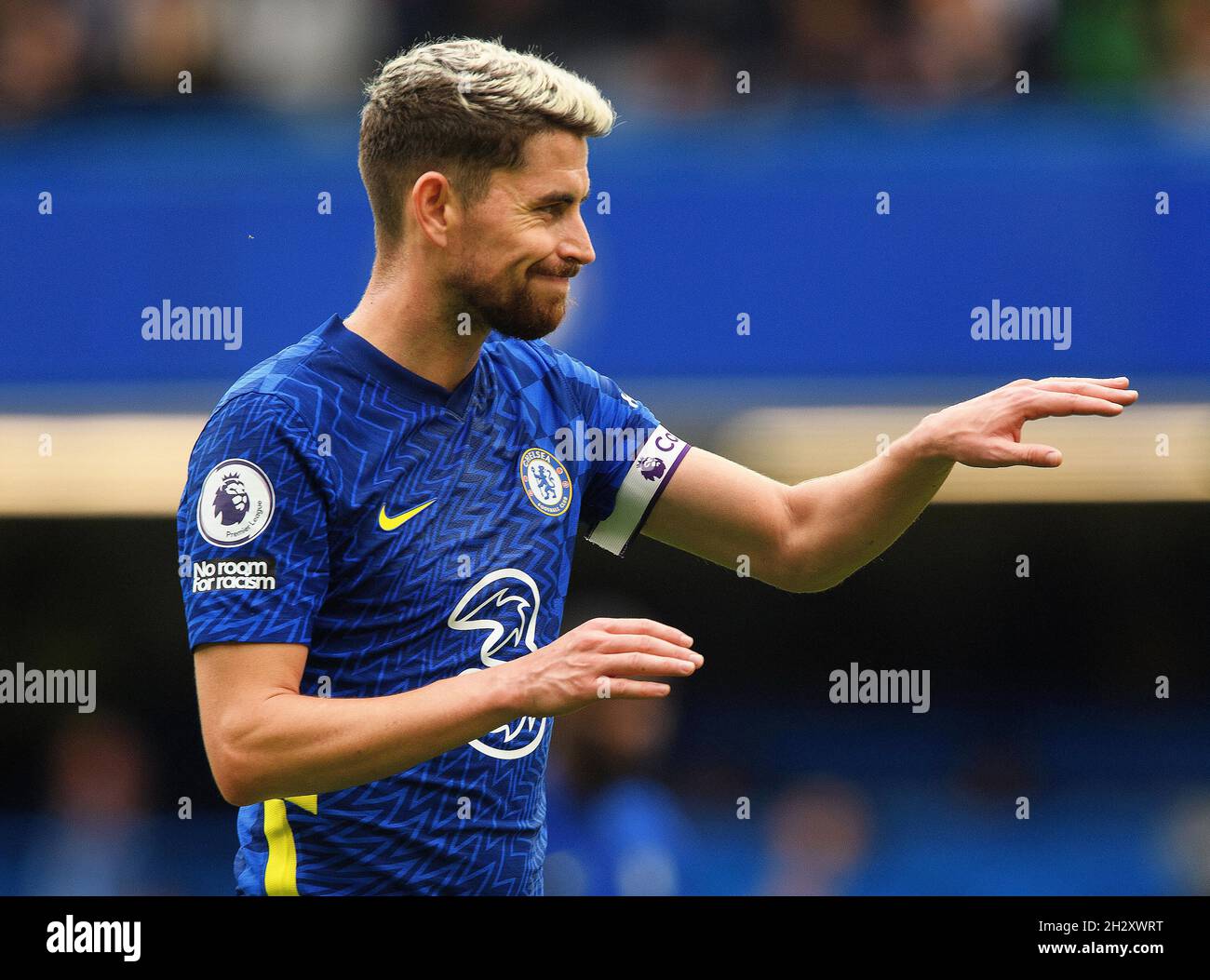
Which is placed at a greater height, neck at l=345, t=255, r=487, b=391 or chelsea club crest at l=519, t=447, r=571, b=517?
neck at l=345, t=255, r=487, b=391

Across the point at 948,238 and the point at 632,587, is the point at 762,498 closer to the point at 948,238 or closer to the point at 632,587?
the point at 948,238

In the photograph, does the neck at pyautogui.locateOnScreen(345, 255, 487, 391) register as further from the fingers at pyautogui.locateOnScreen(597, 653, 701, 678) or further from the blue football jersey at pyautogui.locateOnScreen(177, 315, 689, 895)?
the fingers at pyautogui.locateOnScreen(597, 653, 701, 678)

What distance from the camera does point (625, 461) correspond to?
2994 millimetres

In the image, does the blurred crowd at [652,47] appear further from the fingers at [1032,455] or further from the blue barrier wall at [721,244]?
the fingers at [1032,455]

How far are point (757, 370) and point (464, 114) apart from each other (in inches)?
131

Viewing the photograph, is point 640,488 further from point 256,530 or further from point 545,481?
point 256,530

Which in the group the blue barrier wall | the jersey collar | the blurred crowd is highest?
the blurred crowd

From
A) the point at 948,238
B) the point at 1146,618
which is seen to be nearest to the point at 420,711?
the point at 948,238

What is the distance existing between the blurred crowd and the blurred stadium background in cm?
2

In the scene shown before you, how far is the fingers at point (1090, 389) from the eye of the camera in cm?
265

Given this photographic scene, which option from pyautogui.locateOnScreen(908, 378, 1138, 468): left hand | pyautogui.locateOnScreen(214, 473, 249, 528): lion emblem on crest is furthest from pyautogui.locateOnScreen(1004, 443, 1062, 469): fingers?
pyautogui.locateOnScreen(214, 473, 249, 528): lion emblem on crest

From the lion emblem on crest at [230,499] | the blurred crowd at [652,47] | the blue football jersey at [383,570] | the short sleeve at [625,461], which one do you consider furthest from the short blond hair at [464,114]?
the blurred crowd at [652,47]

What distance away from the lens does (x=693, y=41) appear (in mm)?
6707

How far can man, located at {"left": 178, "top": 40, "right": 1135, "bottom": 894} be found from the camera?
2504 mm
